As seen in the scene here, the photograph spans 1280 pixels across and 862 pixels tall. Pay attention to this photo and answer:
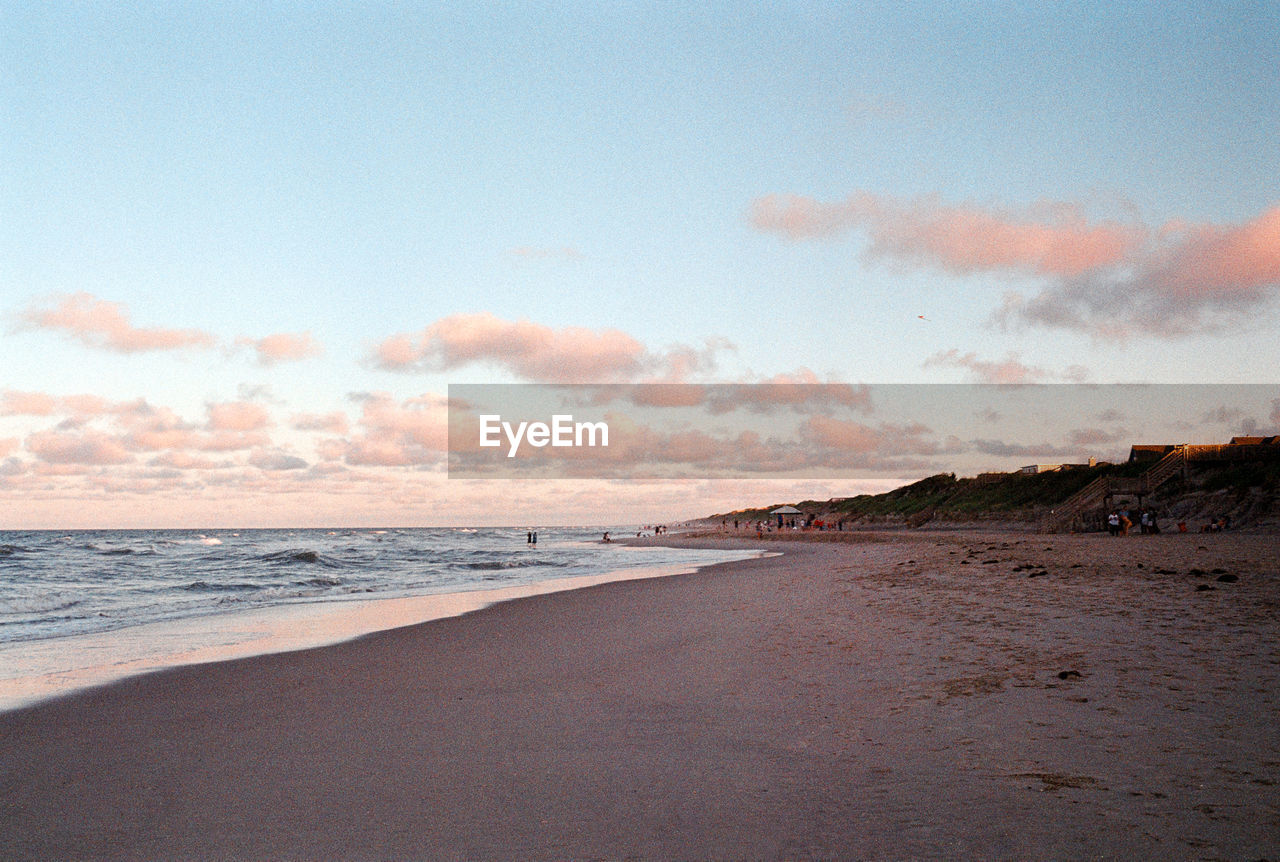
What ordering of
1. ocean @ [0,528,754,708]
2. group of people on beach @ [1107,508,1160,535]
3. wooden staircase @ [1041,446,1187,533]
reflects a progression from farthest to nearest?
wooden staircase @ [1041,446,1187,533] < group of people on beach @ [1107,508,1160,535] < ocean @ [0,528,754,708]

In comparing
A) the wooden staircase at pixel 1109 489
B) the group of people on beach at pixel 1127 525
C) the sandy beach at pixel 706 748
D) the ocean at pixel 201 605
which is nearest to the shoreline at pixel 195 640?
the ocean at pixel 201 605

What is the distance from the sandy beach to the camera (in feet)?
14.8

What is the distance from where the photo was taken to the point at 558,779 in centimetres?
557

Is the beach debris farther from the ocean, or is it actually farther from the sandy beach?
the ocean

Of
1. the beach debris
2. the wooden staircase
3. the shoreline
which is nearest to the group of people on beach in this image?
the wooden staircase

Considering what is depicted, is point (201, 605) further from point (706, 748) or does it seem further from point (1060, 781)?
point (1060, 781)

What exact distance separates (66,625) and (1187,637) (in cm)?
2017

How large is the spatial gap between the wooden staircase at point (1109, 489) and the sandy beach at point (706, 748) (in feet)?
123

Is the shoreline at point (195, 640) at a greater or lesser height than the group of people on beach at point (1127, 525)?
lesser

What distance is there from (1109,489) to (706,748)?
154ft

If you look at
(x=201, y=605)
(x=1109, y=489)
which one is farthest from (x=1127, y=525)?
(x=201, y=605)

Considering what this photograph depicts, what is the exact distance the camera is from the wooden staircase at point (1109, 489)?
45.3 meters

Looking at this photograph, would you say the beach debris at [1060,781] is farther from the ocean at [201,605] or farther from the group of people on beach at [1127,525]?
the group of people on beach at [1127,525]

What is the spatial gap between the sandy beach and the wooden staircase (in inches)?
1473
